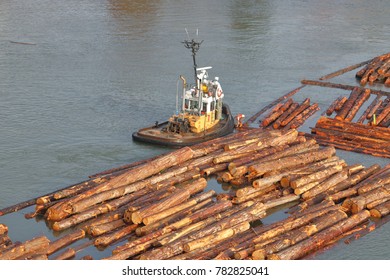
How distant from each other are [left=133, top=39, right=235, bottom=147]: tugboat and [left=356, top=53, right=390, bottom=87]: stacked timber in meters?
21.4

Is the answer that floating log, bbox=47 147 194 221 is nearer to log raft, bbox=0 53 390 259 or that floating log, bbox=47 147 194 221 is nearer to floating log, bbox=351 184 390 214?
Answer: log raft, bbox=0 53 390 259

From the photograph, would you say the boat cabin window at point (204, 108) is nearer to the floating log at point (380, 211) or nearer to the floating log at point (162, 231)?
the floating log at point (162, 231)

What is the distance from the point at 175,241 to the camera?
28.0m

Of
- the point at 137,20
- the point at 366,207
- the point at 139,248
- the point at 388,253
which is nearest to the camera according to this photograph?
the point at 139,248

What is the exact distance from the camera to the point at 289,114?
159 feet

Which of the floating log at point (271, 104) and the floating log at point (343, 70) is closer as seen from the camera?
the floating log at point (271, 104)

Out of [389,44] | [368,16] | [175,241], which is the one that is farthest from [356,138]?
[368,16]

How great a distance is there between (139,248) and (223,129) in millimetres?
16983

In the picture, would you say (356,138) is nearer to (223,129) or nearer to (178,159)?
(223,129)

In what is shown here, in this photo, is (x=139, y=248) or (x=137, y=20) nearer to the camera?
(x=139, y=248)

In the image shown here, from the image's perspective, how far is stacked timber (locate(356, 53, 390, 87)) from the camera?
2370 inches

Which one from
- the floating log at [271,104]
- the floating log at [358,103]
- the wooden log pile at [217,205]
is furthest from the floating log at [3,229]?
the floating log at [358,103]

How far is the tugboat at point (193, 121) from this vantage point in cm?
4162

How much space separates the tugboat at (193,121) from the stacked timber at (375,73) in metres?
21.4
